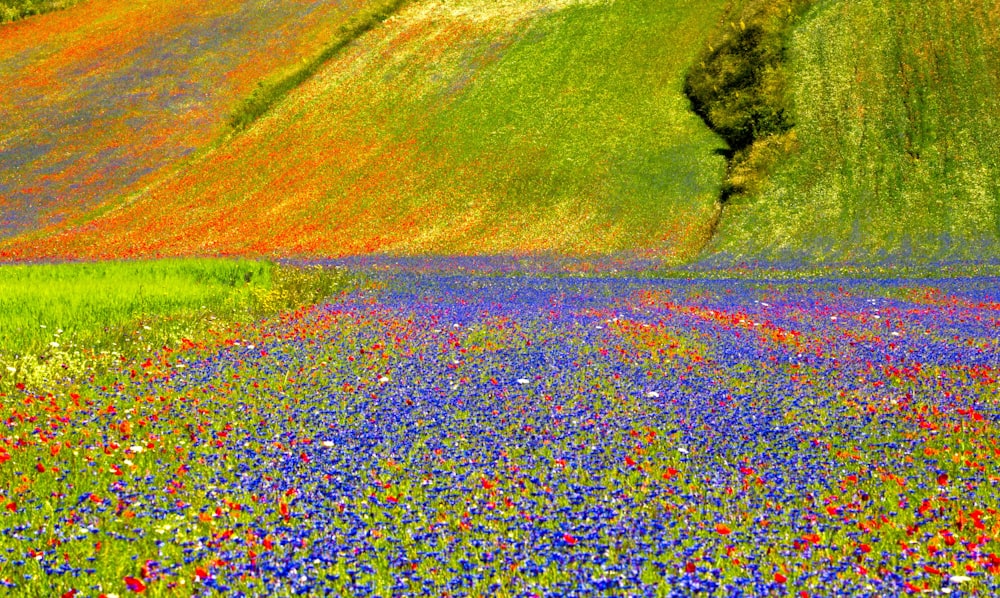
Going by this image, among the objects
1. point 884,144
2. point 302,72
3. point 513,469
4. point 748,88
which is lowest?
point 884,144

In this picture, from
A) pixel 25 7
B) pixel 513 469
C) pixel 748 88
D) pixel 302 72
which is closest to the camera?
pixel 513 469

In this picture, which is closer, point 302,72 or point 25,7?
point 302,72

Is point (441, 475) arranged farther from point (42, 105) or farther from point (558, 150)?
point (42, 105)

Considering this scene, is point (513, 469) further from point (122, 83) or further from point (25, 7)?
point (25, 7)

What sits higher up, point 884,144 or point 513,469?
point 513,469

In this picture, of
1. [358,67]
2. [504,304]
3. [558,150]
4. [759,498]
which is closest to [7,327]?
[504,304]

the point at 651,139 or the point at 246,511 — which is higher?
the point at 246,511

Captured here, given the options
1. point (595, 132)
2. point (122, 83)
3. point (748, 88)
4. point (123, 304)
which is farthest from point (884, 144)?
point (122, 83)
